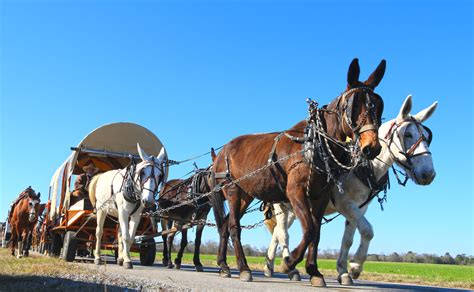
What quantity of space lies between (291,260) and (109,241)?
8.73m

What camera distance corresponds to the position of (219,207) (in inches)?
416

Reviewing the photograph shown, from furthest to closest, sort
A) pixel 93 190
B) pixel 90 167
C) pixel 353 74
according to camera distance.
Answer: pixel 90 167
pixel 93 190
pixel 353 74

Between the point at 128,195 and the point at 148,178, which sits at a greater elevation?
the point at 148,178

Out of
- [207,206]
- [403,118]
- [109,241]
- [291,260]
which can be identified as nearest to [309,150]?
[291,260]

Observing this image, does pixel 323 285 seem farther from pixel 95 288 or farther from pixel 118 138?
pixel 118 138

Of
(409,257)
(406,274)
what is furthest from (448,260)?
(406,274)

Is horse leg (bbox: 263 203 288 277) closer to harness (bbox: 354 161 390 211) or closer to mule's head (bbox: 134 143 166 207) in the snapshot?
harness (bbox: 354 161 390 211)

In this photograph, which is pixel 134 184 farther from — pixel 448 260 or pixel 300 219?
pixel 448 260

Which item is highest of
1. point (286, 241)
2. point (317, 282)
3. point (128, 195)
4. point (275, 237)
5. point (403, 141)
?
point (403, 141)

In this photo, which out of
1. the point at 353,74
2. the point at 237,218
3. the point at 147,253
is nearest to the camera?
the point at 353,74

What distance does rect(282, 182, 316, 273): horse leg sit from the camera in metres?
7.39

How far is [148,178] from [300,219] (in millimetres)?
5514

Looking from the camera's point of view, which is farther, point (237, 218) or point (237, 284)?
point (237, 218)

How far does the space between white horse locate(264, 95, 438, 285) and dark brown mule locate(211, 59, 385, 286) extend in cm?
63
